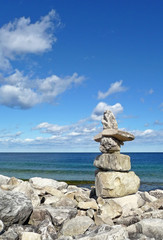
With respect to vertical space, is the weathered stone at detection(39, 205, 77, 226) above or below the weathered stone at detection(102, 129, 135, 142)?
below

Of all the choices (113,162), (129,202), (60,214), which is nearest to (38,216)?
(60,214)

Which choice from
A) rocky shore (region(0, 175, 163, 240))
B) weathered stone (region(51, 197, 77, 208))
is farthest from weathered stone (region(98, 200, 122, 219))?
weathered stone (region(51, 197, 77, 208))

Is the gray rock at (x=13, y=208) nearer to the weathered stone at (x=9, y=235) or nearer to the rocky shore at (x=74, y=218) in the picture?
the rocky shore at (x=74, y=218)

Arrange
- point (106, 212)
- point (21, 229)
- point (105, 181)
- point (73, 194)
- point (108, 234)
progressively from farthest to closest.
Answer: point (73, 194)
point (105, 181)
point (106, 212)
point (21, 229)
point (108, 234)

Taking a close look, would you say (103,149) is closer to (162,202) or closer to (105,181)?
(105,181)

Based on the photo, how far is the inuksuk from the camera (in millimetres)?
11281

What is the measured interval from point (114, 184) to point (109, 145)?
1731 mm

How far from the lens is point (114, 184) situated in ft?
37.0

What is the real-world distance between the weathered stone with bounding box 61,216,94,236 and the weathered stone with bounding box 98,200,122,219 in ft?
3.12

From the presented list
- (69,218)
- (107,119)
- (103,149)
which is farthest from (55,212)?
(107,119)

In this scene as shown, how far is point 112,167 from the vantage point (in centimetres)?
1153

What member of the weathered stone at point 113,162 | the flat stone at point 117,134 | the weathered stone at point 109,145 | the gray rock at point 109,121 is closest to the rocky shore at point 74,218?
the weathered stone at point 113,162

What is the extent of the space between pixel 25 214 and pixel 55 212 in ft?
3.54

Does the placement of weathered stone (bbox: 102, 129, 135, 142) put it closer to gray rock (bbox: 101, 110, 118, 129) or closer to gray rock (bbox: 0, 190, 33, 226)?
gray rock (bbox: 101, 110, 118, 129)
